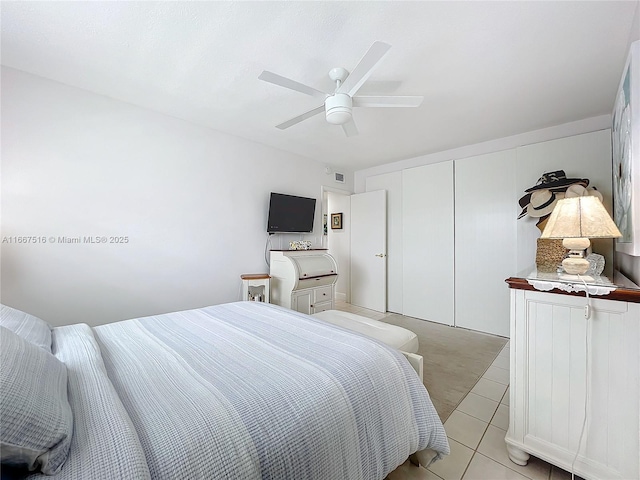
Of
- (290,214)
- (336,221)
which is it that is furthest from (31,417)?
(336,221)

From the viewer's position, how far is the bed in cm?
61

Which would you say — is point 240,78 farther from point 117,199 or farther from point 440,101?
point 440,101

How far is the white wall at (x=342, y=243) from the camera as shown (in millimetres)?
4969

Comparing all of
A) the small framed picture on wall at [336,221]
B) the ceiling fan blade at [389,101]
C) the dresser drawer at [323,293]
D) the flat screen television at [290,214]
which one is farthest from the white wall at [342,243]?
the ceiling fan blade at [389,101]

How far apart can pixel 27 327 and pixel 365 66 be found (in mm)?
2220

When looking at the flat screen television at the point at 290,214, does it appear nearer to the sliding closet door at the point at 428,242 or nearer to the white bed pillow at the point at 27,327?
the sliding closet door at the point at 428,242

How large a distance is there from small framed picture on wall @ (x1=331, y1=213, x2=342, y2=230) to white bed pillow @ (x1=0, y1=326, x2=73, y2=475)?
4.80 metres

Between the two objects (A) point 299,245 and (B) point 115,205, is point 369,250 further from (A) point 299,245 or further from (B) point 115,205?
(B) point 115,205

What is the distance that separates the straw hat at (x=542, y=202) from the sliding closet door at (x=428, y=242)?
3.18 feet

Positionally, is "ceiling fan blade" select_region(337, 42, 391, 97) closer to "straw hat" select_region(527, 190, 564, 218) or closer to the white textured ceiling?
the white textured ceiling

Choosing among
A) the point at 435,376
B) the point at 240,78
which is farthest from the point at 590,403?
Answer: the point at 240,78

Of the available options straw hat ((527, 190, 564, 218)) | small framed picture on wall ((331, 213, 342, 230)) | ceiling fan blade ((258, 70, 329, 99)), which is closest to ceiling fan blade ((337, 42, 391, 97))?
ceiling fan blade ((258, 70, 329, 99))

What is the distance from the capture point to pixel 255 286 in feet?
10.8

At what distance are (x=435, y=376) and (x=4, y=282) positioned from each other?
3634mm
